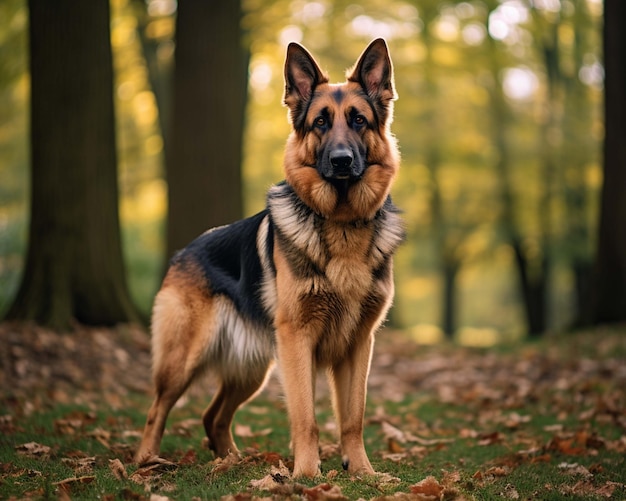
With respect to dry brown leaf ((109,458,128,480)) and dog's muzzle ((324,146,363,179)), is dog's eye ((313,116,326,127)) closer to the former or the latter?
dog's muzzle ((324,146,363,179))

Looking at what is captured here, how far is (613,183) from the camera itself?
38.1 feet

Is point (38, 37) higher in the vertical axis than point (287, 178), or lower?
higher

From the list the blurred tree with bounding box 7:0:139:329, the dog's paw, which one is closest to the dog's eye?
the dog's paw

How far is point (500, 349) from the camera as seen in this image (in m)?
12.9

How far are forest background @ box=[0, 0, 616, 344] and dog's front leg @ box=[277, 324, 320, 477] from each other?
10.3 meters

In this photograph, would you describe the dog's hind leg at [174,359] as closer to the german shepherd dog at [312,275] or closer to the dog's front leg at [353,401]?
the german shepherd dog at [312,275]

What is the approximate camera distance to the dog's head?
475 centimetres

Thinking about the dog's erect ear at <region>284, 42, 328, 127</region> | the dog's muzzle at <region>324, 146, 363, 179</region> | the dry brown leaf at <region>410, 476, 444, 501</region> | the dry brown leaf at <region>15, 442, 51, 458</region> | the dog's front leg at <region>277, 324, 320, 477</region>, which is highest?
the dog's erect ear at <region>284, 42, 328, 127</region>

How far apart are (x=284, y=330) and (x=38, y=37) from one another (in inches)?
230

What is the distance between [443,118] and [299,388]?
684 inches

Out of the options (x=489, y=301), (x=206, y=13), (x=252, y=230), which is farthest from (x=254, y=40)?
(x=489, y=301)

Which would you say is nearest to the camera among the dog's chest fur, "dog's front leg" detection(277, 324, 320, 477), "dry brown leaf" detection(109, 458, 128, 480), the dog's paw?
"dry brown leaf" detection(109, 458, 128, 480)

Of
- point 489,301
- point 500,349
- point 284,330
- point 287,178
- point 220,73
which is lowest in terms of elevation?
point 489,301

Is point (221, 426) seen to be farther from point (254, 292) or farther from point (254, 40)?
point (254, 40)
